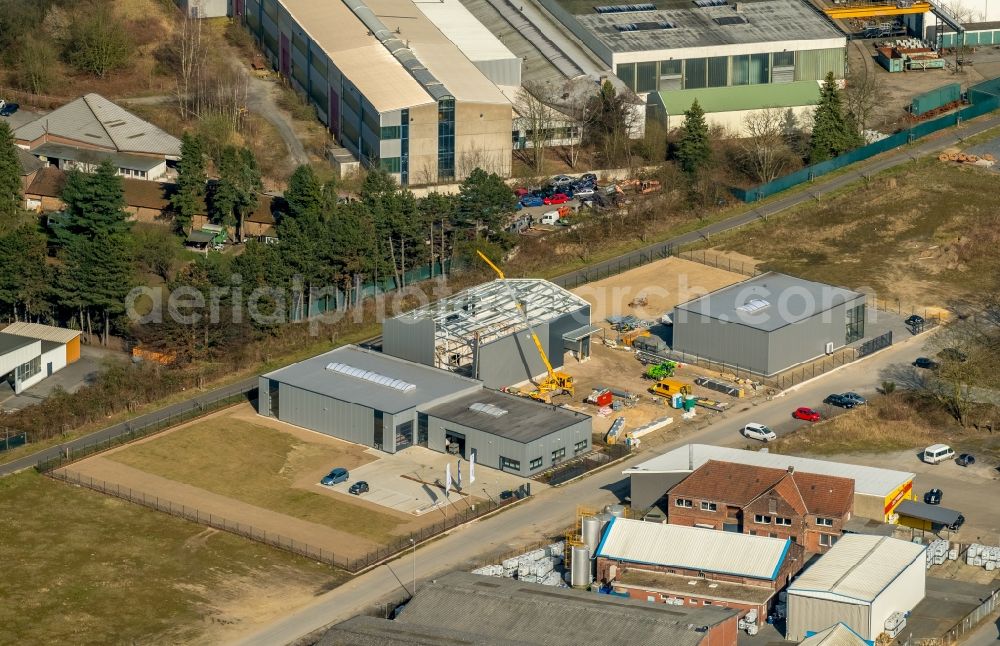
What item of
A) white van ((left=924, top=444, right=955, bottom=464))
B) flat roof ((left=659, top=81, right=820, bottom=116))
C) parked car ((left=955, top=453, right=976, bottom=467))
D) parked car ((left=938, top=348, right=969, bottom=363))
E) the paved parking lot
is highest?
flat roof ((left=659, top=81, right=820, bottom=116))

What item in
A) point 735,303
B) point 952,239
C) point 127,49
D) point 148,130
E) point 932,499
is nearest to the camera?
point 932,499

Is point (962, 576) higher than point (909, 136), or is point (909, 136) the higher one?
point (909, 136)

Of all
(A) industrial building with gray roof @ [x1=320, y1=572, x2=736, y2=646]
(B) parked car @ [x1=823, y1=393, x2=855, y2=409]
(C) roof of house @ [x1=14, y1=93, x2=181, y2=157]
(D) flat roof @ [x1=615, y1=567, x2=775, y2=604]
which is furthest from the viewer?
(C) roof of house @ [x1=14, y1=93, x2=181, y2=157]

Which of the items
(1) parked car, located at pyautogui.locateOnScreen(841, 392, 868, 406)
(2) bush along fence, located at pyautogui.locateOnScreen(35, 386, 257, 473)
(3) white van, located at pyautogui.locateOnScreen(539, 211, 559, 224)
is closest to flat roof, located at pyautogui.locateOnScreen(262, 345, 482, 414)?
(2) bush along fence, located at pyautogui.locateOnScreen(35, 386, 257, 473)

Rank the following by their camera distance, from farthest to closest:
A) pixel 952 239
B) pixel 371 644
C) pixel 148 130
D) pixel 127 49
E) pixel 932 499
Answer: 1. pixel 127 49
2. pixel 148 130
3. pixel 952 239
4. pixel 932 499
5. pixel 371 644

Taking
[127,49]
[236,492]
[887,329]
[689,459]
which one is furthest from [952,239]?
[127,49]

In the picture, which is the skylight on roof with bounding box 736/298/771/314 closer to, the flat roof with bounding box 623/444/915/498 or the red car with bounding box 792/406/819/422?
the red car with bounding box 792/406/819/422

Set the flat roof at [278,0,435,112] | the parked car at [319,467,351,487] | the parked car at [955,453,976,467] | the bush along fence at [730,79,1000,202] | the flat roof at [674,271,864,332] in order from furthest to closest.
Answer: the bush along fence at [730,79,1000,202] < the flat roof at [278,0,435,112] < the flat roof at [674,271,864,332] < the parked car at [955,453,976,467] < the parked car at [319,467,351,487]

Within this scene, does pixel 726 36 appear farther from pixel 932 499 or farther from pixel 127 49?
pixel 932 499
